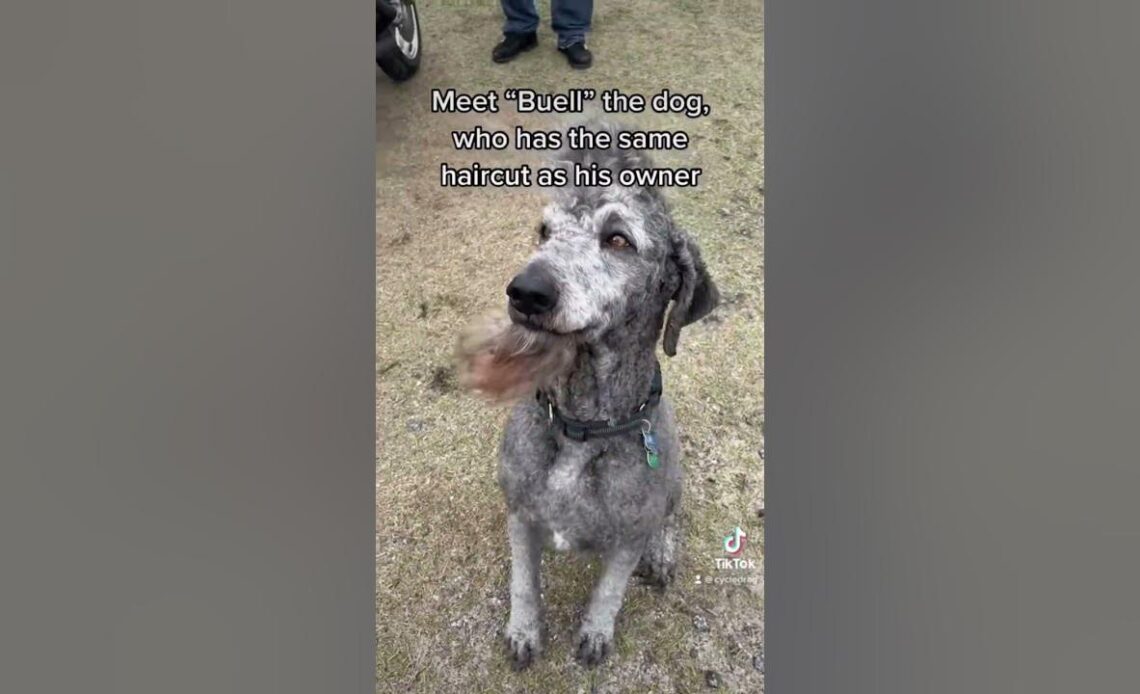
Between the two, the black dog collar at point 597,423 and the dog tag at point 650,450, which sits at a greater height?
the black dog collar at point 597,423

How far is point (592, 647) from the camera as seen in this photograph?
1.82 m

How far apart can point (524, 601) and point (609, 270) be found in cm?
89

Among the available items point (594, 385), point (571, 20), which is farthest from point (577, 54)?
point (594, 385)

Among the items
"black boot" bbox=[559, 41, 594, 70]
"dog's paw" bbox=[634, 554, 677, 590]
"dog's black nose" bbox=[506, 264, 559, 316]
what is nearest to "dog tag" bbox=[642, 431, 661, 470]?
"dog's paw" bbox=[634, 554, 677, 590]

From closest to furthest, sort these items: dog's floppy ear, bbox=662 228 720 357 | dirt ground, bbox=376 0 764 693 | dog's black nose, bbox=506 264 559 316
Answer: dog's black nose, bbox=506 264 559 316, dog's floppy ear, bbox=662 228 720 357, dirt ground, bbox=376 0 764 693

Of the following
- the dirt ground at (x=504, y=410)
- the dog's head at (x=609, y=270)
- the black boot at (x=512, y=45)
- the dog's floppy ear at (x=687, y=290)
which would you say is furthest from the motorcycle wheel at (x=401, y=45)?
the dog's floppy ear at (x=687, y=290)

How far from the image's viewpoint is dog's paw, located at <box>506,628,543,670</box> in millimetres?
1818

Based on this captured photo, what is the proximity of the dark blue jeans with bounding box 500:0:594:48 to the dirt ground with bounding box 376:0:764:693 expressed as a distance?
0.11 feet

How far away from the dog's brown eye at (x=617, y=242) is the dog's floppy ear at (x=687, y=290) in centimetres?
15

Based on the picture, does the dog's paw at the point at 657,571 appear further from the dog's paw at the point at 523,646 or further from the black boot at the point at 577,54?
the black boot at the point at 577,54

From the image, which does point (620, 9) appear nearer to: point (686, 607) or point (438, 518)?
point (438, 518)

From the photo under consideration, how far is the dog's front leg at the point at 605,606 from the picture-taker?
1.75 metres

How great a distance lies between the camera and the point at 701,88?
1.86 metres

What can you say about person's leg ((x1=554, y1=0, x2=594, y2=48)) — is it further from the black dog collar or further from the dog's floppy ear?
the black dog collar
